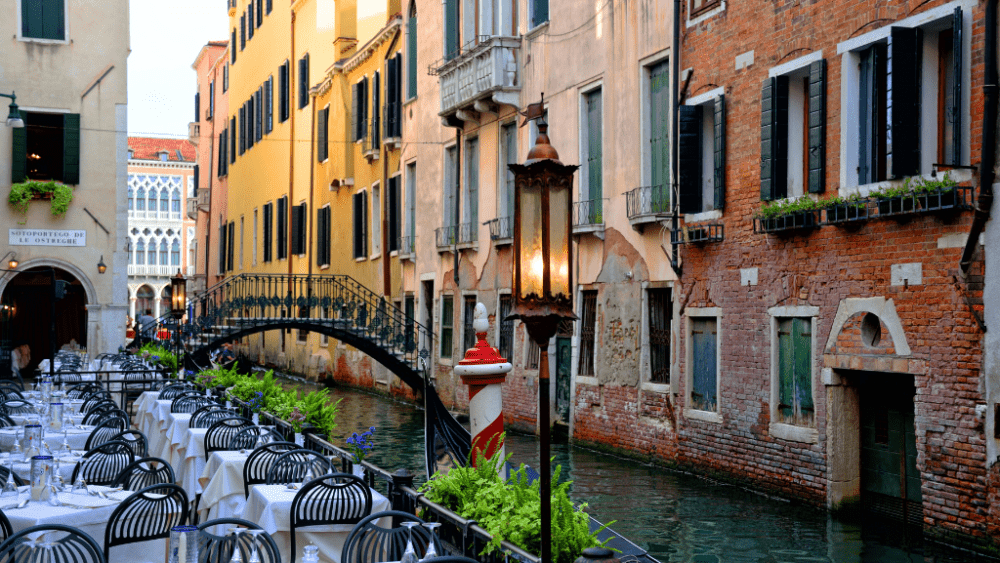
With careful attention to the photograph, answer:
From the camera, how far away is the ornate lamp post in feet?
18.0

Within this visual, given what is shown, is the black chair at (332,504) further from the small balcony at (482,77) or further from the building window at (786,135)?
the small balcony at (482,77)

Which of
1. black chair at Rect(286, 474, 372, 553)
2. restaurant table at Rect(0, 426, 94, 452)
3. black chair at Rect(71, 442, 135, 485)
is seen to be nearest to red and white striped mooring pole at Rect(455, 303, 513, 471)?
black chair at Rect(286, 474, 372, 553)

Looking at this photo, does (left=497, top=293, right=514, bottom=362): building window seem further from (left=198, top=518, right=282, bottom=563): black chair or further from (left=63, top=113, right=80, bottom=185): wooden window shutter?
(left=198, top=518, right=282, bottom=563): black chair

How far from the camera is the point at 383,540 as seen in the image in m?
5.73

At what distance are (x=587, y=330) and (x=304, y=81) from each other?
1888cm

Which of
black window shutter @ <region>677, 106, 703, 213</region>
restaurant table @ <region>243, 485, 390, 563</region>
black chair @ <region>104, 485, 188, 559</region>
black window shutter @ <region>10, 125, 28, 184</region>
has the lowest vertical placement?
restaurant table @ <region>243, 485, 390, 563</region>

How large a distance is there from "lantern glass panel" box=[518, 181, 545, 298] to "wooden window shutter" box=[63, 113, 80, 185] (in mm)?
19818

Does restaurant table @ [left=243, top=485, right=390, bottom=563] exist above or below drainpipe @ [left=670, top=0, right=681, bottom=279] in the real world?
below

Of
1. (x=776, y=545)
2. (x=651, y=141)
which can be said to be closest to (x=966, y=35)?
(x=776, y=545)

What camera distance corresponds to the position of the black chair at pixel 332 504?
716 centimetres

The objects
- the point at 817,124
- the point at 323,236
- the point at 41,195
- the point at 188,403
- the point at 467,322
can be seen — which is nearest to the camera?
the point at 817,124

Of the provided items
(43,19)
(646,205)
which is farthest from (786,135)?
(43,19)

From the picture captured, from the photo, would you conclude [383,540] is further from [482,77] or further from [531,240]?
[482,77]

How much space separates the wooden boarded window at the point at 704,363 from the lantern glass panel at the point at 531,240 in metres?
8.57
